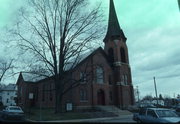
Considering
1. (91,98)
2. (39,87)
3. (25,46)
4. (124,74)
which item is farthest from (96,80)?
(39,87)

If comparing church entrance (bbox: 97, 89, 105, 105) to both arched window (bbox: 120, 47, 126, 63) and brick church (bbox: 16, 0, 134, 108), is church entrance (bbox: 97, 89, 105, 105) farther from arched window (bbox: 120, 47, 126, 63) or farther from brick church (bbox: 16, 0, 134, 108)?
arched window (bbox: 120, 47, 126, 63)

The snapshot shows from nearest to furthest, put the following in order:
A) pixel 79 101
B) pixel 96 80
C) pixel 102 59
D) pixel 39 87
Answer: pixel 79 101 → pixel 96 80 → pixel 102 59 → pixel 39 87

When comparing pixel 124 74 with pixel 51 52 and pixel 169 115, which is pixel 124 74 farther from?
pixel 169 115

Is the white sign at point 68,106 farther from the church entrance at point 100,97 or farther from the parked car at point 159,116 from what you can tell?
the parked car at point 159,116

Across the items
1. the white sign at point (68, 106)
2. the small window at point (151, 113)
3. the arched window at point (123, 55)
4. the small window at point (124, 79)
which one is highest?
the arched window at point (123, 55)

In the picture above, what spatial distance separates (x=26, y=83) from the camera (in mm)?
47406

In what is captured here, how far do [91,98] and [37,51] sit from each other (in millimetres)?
13010

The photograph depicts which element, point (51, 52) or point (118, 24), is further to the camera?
point (118, 24)

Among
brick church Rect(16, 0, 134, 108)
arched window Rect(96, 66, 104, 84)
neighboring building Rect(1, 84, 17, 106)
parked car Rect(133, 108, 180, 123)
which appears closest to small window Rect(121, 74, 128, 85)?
brick church Rect(16, 0, 134, 108)

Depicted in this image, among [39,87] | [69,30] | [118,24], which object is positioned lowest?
[39,87]

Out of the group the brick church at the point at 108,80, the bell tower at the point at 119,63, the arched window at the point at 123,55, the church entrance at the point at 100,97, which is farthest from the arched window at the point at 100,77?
the arched window at the point at 123,55

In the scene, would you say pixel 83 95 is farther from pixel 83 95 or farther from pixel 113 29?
pixel 113 29

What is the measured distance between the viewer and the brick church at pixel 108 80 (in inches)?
1267

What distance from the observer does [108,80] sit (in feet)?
120
